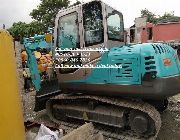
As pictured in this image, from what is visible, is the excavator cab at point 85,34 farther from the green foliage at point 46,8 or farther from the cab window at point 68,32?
the green foliage at point 46,8

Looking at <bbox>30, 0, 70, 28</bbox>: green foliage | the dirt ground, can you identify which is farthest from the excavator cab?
<bbox>30, 0, 70, 28</bbox>: green foliage

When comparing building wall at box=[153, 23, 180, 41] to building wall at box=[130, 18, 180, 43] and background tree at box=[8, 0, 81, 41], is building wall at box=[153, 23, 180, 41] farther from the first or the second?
background tree at box=[8, 0, 81, 41]

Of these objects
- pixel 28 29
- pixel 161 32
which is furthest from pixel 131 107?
pixel 28 29

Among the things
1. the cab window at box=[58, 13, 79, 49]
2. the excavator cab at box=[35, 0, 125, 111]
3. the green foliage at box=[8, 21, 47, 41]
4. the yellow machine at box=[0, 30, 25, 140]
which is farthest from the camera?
the green foliage at box=[8, 21, 47, 41]

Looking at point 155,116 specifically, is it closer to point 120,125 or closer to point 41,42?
point 120,125

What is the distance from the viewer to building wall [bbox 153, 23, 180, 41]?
749 inches

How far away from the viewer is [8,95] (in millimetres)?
2244

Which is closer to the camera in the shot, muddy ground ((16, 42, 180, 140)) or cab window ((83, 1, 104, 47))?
muddy ground ((16, 42, 180, 140))

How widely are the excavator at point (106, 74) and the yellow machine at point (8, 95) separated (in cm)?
335

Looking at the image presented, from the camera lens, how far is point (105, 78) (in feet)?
19.2

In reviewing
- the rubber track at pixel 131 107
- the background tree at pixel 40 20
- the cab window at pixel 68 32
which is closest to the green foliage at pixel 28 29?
the background tree at pixel 40 20

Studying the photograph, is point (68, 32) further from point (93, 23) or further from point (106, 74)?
point (106, 74)

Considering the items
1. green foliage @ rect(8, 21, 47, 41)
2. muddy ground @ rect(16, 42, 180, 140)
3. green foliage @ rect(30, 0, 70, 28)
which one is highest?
green foliage @ rect(30, 0, 70, 28)

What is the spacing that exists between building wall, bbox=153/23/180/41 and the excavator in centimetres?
1271
